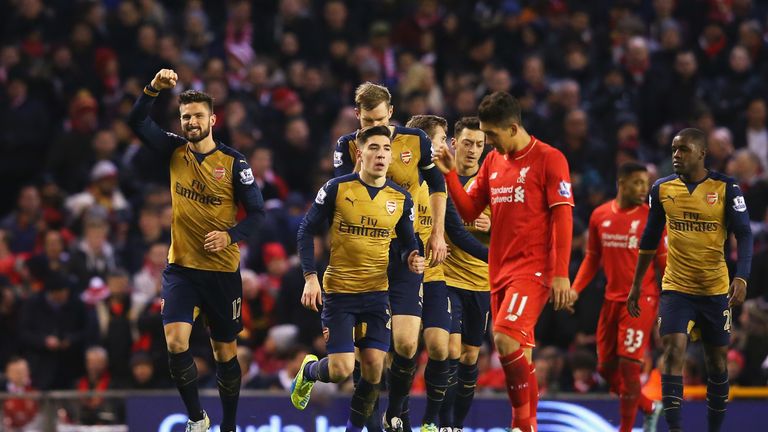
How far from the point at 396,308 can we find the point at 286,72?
9677 millimetres

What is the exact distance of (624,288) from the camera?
13.1m

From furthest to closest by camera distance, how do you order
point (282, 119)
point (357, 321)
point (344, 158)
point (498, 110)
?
point (282, 119) → point (344, 158) → point (357, 321) → point (498, 110)

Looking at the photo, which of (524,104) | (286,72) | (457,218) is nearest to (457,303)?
(457,218)

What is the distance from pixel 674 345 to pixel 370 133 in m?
3.30

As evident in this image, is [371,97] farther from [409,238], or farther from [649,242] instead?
[649,242]

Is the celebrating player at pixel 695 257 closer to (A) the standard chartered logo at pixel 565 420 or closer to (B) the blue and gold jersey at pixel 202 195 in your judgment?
(A) the standard chartered logo at pixel 565 420

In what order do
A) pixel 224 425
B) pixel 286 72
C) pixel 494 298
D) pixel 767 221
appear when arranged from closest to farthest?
pixel 494 298 → pixel 224 425 → pixel 767 221 → pixel 286 72

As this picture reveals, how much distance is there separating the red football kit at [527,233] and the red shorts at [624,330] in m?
2.72

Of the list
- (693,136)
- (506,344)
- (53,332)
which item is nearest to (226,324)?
(506,344)

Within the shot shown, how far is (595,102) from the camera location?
61.6 ft

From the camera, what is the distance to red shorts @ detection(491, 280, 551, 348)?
405 inches

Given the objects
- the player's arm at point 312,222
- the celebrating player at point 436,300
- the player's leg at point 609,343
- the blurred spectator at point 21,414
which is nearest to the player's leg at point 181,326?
the player's arm at point 312,222

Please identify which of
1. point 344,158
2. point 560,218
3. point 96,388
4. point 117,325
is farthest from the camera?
point 117,325

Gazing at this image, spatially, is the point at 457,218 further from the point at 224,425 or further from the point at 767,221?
the point at 767,221
